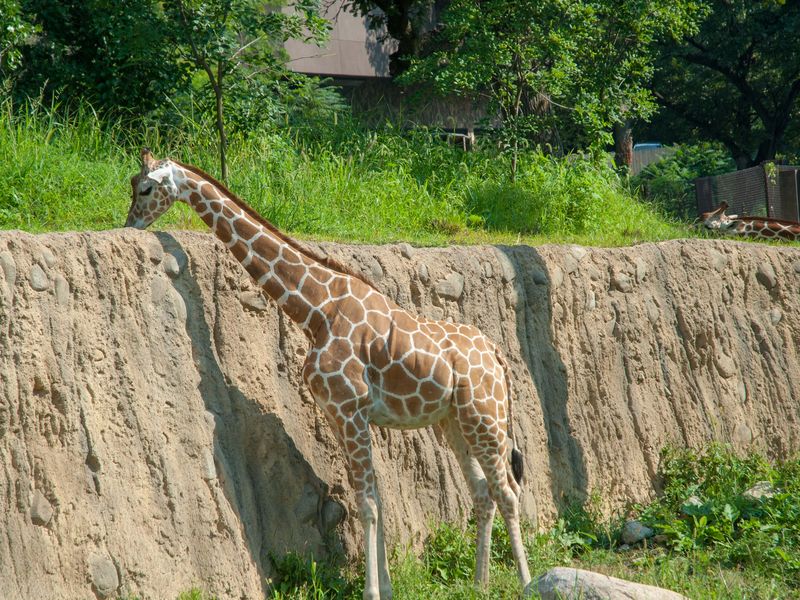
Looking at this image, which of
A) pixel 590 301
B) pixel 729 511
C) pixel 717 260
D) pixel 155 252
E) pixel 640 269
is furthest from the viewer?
pixel 717 260

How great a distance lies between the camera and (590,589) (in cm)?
608

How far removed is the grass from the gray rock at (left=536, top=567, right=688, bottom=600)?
1.84 ft

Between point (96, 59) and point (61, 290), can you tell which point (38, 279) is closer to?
point (61, 290)

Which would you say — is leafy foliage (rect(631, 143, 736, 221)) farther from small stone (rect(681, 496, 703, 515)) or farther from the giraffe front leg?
the giraffe front leg

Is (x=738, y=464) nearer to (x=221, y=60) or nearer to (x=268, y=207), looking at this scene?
(x=268, y=207)

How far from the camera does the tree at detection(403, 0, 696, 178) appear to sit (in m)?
12.6

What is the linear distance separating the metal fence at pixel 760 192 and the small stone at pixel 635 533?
8.94 meters

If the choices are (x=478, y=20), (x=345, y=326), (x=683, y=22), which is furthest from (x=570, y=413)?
(x=683, y=22)

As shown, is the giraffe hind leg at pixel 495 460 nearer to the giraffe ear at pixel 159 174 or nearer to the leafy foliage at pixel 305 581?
the leafy foliage at pixel 305 581

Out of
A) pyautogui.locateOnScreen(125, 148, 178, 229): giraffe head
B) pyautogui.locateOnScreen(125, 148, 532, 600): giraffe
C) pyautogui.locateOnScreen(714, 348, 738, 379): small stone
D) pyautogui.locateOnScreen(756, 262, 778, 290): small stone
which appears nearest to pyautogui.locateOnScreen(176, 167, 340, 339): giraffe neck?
pyautogui.locateOnScreen(125, 148, 532, 600): giraffe

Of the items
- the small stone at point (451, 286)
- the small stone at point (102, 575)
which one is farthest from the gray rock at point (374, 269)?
the small stone at point (102, 575)

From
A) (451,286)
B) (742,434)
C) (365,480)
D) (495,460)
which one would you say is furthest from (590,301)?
(365,480)

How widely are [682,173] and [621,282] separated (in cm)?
1926

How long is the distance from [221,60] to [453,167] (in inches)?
142
